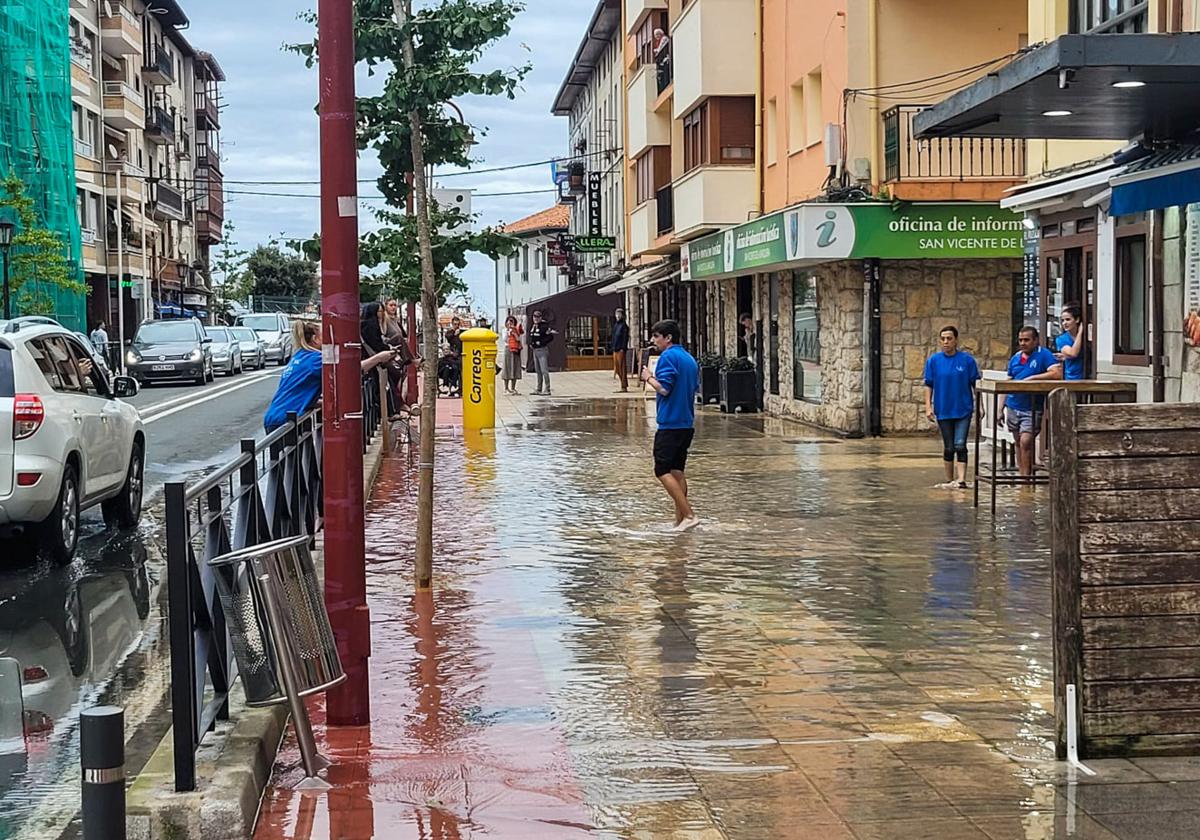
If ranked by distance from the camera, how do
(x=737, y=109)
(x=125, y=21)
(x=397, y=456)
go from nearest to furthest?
(x=397, y=456) → (x=737, y=109) → (x=125, y=21)

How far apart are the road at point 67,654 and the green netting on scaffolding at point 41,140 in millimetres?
32357

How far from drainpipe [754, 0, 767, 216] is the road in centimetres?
1492

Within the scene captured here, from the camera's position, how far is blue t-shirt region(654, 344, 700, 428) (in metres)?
12.4

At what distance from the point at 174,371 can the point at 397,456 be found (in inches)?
829

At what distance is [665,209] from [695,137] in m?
5.34

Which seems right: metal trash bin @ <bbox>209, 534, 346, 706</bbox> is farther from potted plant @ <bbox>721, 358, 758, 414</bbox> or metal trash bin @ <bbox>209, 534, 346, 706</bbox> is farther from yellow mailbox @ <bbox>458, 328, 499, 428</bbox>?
potted plant @ <bbox>721, 358, 758, 414</bbox>

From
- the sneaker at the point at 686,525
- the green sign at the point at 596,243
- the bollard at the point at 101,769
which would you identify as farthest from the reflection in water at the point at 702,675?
the green sign at the point at 596,243

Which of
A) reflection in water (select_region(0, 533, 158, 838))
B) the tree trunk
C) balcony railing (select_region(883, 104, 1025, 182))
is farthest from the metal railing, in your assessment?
balcony railing (select_region(883, 104, 1025, 182))

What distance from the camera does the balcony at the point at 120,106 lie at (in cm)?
6538

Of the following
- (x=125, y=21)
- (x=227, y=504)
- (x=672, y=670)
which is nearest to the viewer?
(x=227, y=504)

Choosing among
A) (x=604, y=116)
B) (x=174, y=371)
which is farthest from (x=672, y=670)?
(x=604, y=116)

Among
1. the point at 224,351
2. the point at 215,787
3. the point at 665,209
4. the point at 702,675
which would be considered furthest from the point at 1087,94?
the point at 224,351

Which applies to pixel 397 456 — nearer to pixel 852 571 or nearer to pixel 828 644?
pixel 852 571

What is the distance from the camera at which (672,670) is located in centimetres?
755
